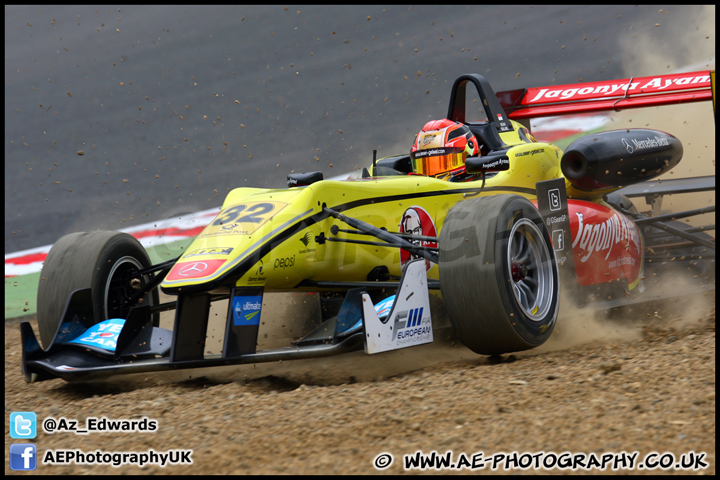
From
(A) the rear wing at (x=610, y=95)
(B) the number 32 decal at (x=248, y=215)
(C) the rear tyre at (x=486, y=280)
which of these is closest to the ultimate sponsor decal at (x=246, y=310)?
(B) the number 32 decal at (x=248, y=215)

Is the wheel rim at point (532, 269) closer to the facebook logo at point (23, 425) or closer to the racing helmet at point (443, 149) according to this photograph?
the racing helmet at point (443, 149)

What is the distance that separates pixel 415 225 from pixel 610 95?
284cm

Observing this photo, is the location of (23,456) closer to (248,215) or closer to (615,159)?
(248,215)

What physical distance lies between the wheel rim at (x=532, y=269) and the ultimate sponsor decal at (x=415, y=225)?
2.20ft

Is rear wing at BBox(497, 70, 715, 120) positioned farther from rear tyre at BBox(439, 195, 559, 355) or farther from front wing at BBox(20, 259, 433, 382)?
front wing at BBox(20, 259, 433, 382)

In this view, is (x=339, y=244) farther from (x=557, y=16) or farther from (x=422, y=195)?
(x=557, y=16)

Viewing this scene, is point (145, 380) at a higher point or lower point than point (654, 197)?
lower

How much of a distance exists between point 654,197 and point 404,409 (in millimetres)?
4762

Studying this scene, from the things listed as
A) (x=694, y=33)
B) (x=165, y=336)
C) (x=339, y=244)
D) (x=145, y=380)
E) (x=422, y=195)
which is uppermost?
(x=694, y=33)

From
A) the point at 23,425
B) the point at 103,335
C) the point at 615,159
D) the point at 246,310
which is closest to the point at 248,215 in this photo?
the point at 246,310

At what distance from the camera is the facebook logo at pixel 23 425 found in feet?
11.4

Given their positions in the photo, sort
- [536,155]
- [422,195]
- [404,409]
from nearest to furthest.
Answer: [404,409] → [422,195] → [536,155]

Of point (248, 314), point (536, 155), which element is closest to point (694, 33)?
point (536, 155)

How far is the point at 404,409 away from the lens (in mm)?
3344
